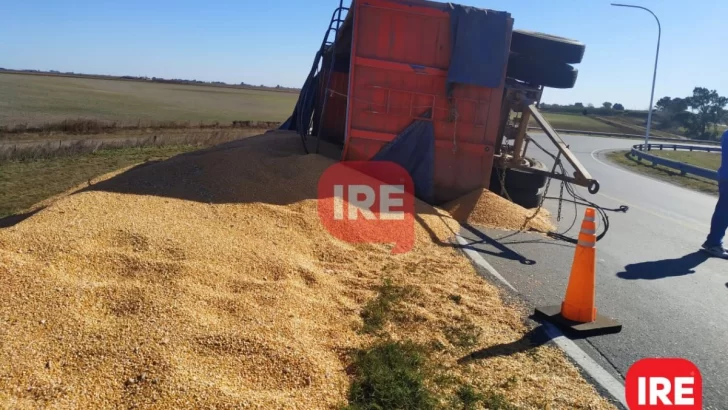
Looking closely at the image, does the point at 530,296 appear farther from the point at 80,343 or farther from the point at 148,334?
the point at 80,343

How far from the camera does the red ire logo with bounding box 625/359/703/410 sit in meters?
3.50

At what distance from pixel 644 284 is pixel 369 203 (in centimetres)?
349

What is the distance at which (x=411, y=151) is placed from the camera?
867 centimetres

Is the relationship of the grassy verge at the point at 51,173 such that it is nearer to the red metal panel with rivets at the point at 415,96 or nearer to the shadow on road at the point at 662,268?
the red metal panel with rivets at the point at 415,96

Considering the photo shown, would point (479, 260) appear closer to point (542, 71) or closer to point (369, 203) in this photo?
point (369, 203)

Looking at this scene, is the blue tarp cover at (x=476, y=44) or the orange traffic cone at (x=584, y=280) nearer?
the orange traffic cone at (x=584, y=280)

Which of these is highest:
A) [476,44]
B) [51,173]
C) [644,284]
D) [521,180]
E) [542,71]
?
[476,44]

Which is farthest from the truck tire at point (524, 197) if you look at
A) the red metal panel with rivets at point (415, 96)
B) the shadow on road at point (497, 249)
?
the shadow on road at point (497, 249)

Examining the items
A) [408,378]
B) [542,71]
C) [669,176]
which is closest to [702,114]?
[669,176]

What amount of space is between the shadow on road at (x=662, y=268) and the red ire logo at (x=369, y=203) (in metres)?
2.63

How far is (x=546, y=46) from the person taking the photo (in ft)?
30.2

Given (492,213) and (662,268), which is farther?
(492,213)

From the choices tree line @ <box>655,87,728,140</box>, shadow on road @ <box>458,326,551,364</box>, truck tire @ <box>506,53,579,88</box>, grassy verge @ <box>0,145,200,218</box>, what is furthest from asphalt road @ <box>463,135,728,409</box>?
tree line @ <box>655,87,728,140</box>

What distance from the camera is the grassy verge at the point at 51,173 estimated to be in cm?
925
